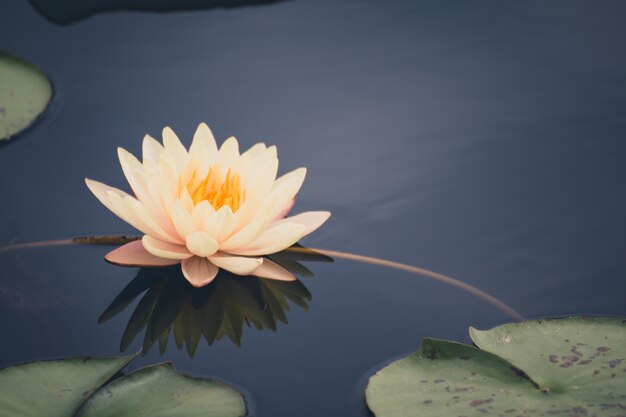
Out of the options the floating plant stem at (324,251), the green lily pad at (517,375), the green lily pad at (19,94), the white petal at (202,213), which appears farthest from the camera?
the green lily pad at (19,94)

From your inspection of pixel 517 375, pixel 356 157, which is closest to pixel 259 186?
pixel 356 157

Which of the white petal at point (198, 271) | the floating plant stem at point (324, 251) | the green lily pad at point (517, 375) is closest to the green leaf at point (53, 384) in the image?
the white petal at point (198, 271)

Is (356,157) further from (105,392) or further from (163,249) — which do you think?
(105,392)

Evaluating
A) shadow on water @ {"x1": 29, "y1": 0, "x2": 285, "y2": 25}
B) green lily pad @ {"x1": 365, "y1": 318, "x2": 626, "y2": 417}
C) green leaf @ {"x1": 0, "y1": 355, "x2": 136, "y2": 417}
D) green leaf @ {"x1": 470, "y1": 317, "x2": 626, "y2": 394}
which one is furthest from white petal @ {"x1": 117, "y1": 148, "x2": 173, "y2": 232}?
shadow on water @ {"x1": 29, "y1": 0, "x2": 285, "y2": 25}

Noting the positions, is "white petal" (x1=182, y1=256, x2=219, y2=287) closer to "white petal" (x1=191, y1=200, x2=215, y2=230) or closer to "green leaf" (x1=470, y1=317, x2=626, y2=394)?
"white petal" (x1=191, y1=200, x2=215, y2=230)

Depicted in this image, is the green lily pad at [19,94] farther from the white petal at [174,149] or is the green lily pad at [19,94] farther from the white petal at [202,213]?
the white petal at [202,213]
